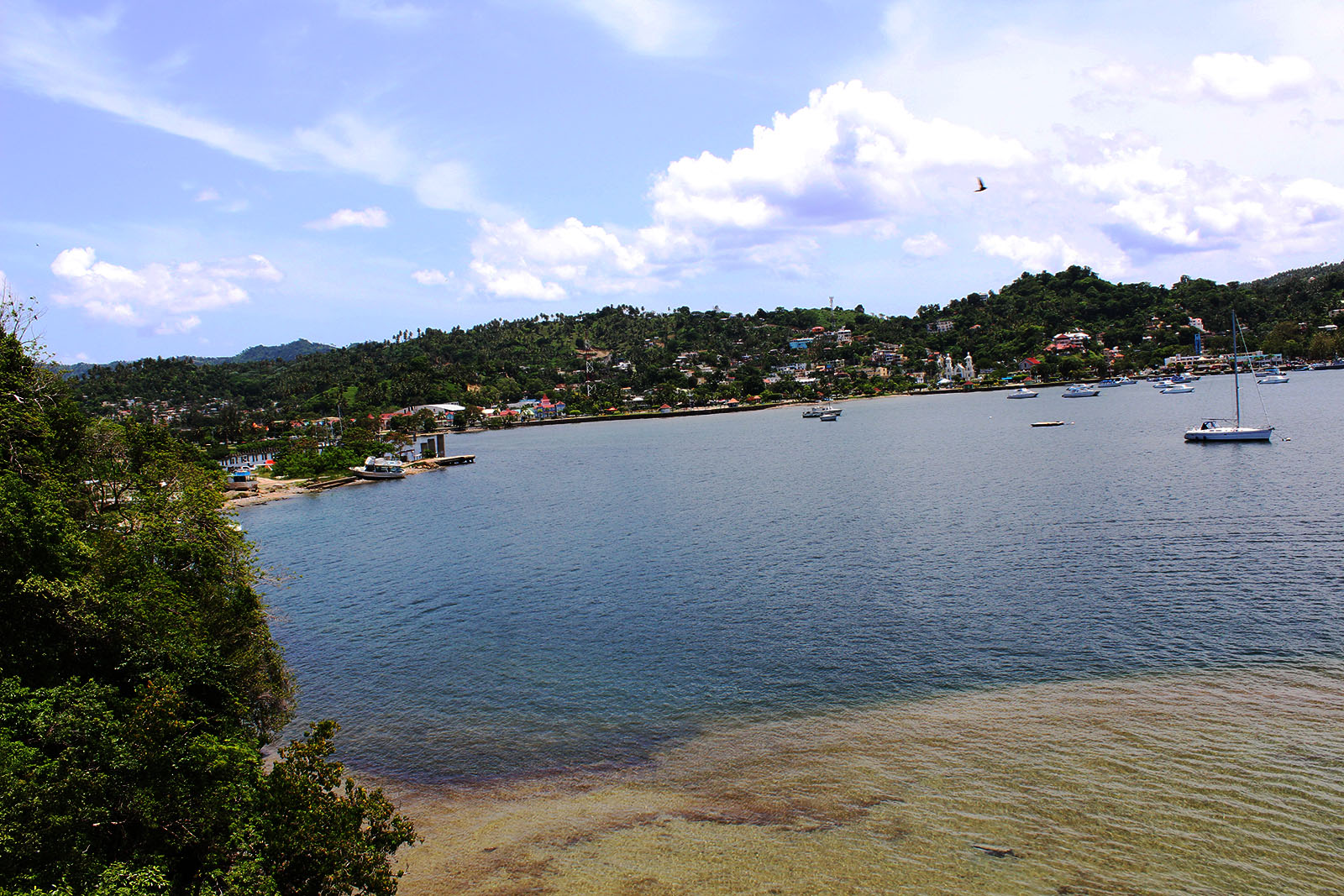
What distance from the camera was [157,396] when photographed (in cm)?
17200

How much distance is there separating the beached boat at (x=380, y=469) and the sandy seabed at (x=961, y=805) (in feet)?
219

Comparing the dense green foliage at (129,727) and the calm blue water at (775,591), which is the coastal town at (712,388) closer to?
the calm blue water at (775,591)

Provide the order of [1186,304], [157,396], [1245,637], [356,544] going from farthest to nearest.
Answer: [1186,304] < [157,396] < [356,544] < [1245,637]

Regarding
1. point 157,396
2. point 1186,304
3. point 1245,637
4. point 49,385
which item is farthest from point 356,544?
point 1186,304

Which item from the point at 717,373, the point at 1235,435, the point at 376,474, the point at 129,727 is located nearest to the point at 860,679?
the point at 129,727

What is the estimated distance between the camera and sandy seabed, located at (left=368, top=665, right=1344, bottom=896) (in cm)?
1172

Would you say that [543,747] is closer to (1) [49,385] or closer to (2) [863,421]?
(1) [49,385]

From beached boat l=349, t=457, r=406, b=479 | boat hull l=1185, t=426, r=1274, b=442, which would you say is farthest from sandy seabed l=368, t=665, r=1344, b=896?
beached boat l=349, t=457, r=406, b=479

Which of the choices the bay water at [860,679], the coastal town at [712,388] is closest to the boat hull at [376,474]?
the bay water at [860,679]

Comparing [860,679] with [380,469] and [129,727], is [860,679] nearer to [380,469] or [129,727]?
[129,727]

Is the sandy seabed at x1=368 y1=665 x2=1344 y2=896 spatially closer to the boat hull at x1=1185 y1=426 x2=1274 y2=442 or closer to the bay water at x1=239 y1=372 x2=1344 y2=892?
the bay water at x1=239 y1=372 x2=1344 y2=892

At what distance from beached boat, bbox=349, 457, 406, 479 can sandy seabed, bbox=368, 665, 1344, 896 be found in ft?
219

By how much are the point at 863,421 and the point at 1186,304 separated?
130m

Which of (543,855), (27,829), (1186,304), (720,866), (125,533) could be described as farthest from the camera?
(1186,304)
